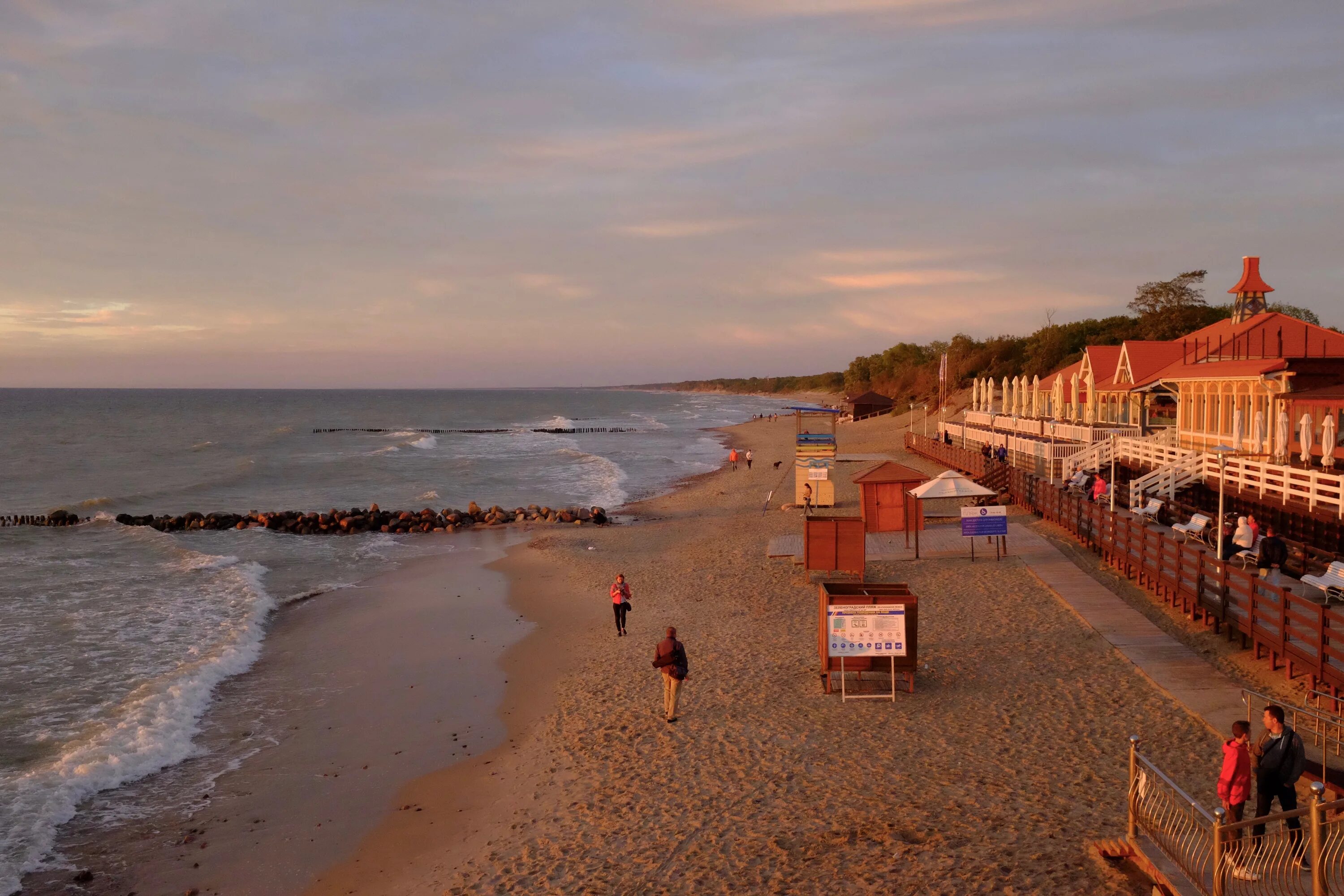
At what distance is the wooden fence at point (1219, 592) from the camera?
9.68 meters

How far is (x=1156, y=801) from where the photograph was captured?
6.88 metres

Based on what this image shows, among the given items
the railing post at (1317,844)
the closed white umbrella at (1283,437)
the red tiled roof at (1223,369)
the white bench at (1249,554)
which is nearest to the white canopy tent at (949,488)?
the white bench at (1249,554)

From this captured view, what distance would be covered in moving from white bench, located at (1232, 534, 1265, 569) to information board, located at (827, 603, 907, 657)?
254 inches

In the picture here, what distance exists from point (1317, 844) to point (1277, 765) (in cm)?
156

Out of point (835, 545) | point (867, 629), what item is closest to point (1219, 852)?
point (867, 629)

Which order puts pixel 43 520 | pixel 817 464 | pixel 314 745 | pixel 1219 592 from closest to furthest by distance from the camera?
1. pixel 314 745
2. pixel 1219 592
3. pixel 817 464
4. pixel 43 520

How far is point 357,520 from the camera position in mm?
32719

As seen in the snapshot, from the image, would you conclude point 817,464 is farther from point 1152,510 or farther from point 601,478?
point 601,478

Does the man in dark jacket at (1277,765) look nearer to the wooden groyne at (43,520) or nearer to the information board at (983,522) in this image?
the information board at (983,522)

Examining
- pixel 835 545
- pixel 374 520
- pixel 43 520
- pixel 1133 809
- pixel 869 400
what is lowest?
pixel 43 520

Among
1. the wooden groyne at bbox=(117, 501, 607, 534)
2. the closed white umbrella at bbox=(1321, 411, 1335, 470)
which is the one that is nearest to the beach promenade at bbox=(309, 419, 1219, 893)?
the closed white umbrella at bbox=(1321, 411, 1335, 470)

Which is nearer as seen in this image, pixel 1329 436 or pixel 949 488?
pixel 949 488

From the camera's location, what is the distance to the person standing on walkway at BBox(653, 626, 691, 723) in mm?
11375

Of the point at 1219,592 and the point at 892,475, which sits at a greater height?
the point at 892,475
